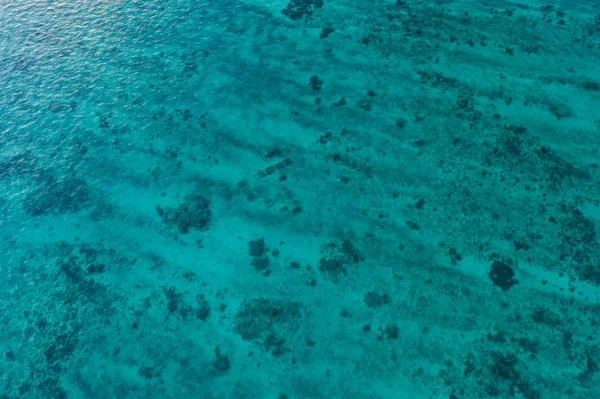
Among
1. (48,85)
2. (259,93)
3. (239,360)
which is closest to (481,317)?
(239,360)

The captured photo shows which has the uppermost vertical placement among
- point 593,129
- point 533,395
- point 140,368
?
point 593,129

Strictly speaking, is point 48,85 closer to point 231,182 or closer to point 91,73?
point 91,73

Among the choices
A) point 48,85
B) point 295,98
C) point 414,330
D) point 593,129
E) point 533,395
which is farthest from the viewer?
point 48,85

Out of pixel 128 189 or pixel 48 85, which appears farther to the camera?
pixel 48 85

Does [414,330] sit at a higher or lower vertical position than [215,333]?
higher

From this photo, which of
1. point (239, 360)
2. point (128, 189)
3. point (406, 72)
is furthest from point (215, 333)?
point (406, 72)

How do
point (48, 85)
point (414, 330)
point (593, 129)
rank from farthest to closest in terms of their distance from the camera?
point (48, 85) → point (593, 129) → point (414, 330)
